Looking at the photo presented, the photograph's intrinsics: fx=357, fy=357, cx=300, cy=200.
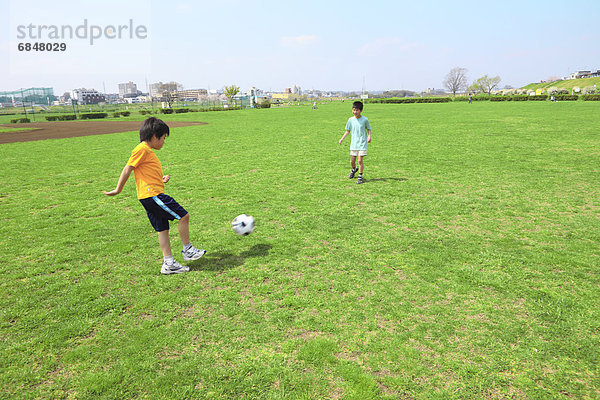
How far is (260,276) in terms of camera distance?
15.2ft

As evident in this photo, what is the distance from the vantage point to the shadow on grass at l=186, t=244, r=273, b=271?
494cm

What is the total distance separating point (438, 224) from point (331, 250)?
2209 millimetres

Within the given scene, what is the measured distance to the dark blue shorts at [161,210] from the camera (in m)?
4.51

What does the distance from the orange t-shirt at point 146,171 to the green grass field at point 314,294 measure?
115cm

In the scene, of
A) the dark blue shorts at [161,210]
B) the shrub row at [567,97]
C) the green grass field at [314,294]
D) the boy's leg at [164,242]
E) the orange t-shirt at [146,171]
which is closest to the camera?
the green grass field at [314,294]

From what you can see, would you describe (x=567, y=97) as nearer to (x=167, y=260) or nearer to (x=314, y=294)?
(x=314, y=294)

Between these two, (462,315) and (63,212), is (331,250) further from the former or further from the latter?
(63,212)

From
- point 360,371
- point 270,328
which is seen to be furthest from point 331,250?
point 360,371

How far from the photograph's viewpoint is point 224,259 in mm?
5172

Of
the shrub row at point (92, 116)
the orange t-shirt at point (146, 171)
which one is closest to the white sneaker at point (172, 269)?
the orange t-shirt at point (146, 171)

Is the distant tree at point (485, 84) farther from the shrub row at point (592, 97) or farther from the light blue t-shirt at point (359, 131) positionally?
the light blue t-shirt at point (359, 131)

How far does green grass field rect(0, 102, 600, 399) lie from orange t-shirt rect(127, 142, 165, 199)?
1.15m

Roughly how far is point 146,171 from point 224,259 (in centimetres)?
163

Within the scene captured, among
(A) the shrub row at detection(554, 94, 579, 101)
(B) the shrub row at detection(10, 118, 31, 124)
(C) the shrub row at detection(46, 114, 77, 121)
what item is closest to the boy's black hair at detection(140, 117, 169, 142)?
(B) the shrub row at detection(10, 118, 31, 124)
